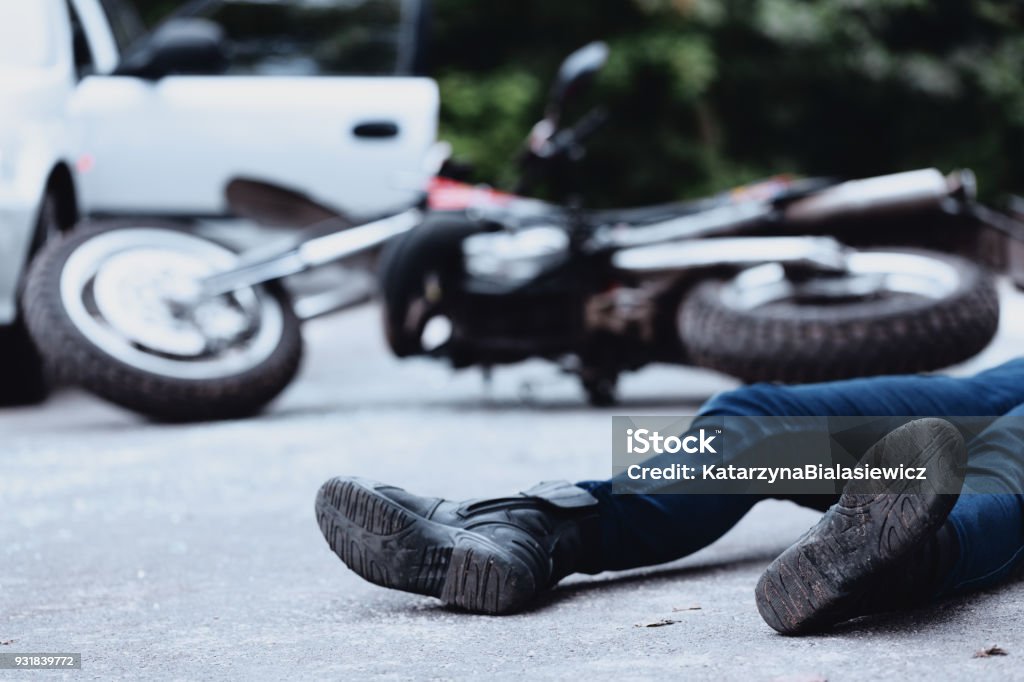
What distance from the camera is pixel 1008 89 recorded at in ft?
49.6

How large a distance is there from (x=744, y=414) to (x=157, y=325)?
3.17m

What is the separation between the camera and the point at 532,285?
16.9ft

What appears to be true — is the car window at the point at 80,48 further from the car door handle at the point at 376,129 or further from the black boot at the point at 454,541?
the black boot at the point at 454,541

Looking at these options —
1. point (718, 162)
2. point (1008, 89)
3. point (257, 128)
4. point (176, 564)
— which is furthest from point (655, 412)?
point (1008, 89)

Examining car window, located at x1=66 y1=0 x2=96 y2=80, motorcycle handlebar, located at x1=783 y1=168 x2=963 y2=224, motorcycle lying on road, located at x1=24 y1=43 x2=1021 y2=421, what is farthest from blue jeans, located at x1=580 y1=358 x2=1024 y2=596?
car window, located at x1=66 y1=0 x2=96 y2=80

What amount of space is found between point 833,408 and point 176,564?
1.30 m

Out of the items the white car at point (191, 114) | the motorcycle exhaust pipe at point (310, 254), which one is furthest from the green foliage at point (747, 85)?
the motorcycle exhaust pipe at point (310, 254)

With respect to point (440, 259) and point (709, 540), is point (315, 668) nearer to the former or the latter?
point (709, 540)

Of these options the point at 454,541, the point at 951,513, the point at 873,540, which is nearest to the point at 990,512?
the point at 951,513

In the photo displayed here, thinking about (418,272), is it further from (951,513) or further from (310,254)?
(951,513)

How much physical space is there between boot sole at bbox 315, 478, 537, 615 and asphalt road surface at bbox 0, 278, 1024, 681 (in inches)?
1.8

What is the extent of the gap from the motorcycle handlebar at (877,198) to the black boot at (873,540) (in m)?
3.30

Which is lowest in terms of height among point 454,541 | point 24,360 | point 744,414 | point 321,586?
point 24,360

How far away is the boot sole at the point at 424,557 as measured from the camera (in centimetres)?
212
